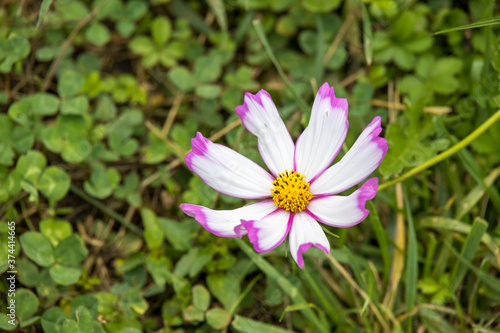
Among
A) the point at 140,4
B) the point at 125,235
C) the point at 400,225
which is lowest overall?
the point at 125,235

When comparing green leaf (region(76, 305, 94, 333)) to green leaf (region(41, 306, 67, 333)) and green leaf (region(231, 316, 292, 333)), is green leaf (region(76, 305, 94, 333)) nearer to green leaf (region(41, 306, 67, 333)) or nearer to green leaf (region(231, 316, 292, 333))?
green leaf (region(41, 306, 67, 333))

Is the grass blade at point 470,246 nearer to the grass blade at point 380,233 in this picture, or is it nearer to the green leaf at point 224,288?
the grass blade at point 380,233

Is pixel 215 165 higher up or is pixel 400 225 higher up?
pixel 215 165

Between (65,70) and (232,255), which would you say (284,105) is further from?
(65,70)

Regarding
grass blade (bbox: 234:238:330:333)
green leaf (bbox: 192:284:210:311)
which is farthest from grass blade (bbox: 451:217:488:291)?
green leaf (bbox: 192:284:210:311)

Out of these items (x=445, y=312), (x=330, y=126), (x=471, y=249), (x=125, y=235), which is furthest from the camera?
(x=125, y=235)

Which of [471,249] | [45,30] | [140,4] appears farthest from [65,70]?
[471,249]

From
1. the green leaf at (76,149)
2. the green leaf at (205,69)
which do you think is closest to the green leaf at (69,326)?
the green leaf at (76,149)
